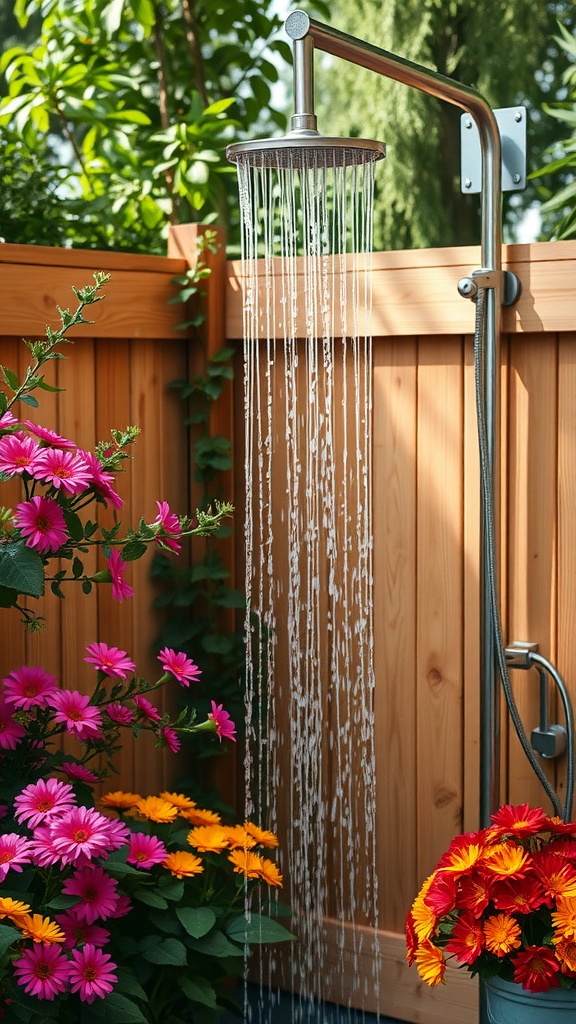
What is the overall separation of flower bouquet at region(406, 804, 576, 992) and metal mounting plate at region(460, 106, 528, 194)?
1036 millimetres

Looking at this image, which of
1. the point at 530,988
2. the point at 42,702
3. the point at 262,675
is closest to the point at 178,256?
the point at 262,675

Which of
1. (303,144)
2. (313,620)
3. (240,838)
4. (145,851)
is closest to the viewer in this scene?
(303,144)

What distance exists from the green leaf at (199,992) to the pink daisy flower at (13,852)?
440 mm

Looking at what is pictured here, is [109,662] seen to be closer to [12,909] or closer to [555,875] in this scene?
[12,909]

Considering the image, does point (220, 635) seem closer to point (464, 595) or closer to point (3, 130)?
point (464, 595)

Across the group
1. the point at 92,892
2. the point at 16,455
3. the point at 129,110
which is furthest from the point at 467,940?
the point at 129,110

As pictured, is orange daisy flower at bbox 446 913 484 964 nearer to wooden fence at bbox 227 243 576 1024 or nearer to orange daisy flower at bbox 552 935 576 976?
orange daisy flower at bbox 552 935 576 976

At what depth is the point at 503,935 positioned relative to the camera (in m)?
1.63

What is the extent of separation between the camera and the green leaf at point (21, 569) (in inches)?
62.0

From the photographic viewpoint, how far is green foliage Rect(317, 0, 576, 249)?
456 centimetres

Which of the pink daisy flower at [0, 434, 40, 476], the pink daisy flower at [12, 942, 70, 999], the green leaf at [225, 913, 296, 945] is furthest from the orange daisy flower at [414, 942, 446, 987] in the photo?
the pink daisy flower at [0, 434, 40, 476]

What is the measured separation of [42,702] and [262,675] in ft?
2.07

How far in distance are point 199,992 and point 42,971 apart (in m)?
0.40

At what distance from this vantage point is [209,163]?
2.64 metres
